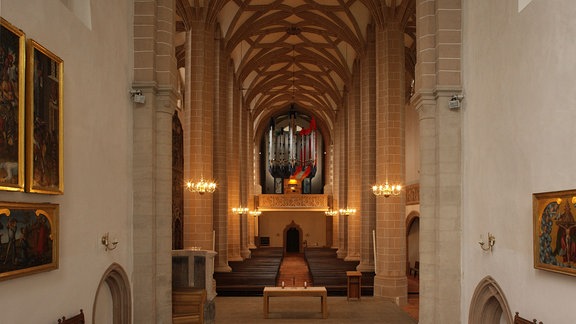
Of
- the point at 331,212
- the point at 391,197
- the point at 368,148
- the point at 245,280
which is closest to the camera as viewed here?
the point at 391,197

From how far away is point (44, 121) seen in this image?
Answer: 307 inches

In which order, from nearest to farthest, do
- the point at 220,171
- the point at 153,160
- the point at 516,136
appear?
1. the point at 516,136
2. the point at 153,160
3. the point at 220,171

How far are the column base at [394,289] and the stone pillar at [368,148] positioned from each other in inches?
222

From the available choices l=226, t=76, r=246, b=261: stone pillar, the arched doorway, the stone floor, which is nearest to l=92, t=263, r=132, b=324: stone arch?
the stone floor

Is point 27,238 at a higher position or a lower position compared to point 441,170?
lower

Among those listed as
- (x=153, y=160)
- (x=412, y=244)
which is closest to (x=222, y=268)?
(x=412, y=244)

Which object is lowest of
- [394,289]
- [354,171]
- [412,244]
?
[394,289]

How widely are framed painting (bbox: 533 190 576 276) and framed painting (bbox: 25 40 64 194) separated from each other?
6370mm

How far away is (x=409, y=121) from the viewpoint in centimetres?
3152

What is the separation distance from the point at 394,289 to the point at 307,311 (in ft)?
12.4

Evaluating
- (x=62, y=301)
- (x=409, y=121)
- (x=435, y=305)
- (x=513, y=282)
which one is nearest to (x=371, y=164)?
(x=409, y=121)

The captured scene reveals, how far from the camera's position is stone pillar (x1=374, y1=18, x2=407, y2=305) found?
20484mm

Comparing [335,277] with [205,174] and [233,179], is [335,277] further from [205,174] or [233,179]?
[233,179]

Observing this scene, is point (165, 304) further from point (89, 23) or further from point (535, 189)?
point (535, 189)
